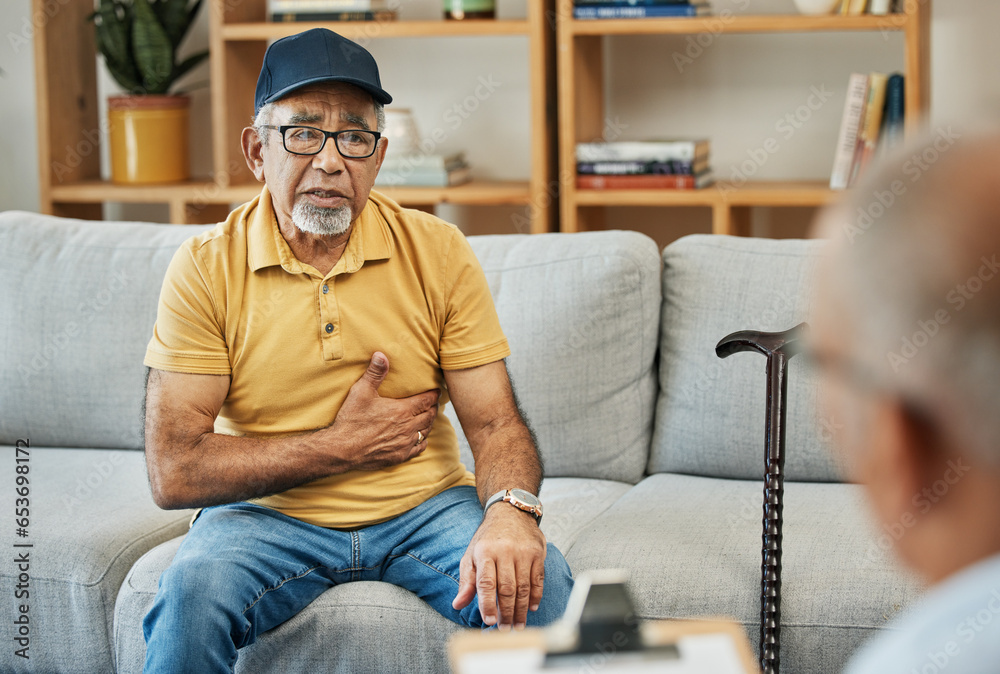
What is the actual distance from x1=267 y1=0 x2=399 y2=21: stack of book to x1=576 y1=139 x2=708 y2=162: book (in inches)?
25.0

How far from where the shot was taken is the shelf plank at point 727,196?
2.59m

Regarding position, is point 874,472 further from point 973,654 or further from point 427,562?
point 427,562

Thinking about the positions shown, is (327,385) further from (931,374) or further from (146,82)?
(146,82)

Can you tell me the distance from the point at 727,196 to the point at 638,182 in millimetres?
224

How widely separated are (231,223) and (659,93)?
1584 millimetres

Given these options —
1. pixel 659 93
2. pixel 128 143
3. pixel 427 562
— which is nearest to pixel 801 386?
pixel 427 562

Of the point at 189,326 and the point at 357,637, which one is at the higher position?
the point at 189,326

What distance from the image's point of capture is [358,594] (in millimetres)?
1568

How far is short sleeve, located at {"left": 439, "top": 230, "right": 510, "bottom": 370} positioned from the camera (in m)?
1.67

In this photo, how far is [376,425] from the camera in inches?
62.8

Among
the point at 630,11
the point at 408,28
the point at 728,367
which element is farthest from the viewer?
the point at 408,28

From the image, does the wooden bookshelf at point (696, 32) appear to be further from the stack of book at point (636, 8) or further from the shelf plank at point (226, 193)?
the shelf plank at point (226, 193)

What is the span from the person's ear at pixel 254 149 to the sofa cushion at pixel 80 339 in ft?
1.91

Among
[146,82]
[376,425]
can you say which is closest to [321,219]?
[376,425]
